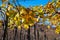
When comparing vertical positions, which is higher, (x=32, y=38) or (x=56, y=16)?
(x=56, y=16)

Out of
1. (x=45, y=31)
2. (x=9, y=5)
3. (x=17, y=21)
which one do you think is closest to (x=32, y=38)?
(x=45, y=31)

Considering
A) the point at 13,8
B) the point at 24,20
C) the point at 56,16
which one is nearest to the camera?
the point at 24,20

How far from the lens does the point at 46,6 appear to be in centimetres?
267

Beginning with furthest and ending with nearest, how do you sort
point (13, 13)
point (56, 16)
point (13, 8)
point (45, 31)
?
point (45, 31) → point (56, 16) → point (13, 8) → point (13, 13)

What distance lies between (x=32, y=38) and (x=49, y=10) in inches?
66.5

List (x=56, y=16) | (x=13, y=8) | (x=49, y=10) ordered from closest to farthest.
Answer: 1. (x=13, y=8)
2. (x=56, y=16)
3. (x=49, y=10)

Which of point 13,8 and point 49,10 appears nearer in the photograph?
point 13,8

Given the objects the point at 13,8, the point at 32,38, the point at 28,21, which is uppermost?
the point at 13,8

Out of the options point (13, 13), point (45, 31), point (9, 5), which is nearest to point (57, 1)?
point (9, 5)

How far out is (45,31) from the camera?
409cm

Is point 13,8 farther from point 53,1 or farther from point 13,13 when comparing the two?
point 53,1

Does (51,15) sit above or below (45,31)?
above

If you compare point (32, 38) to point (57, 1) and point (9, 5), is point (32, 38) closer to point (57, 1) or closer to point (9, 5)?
point (57, 1)

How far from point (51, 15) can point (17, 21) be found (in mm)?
999
